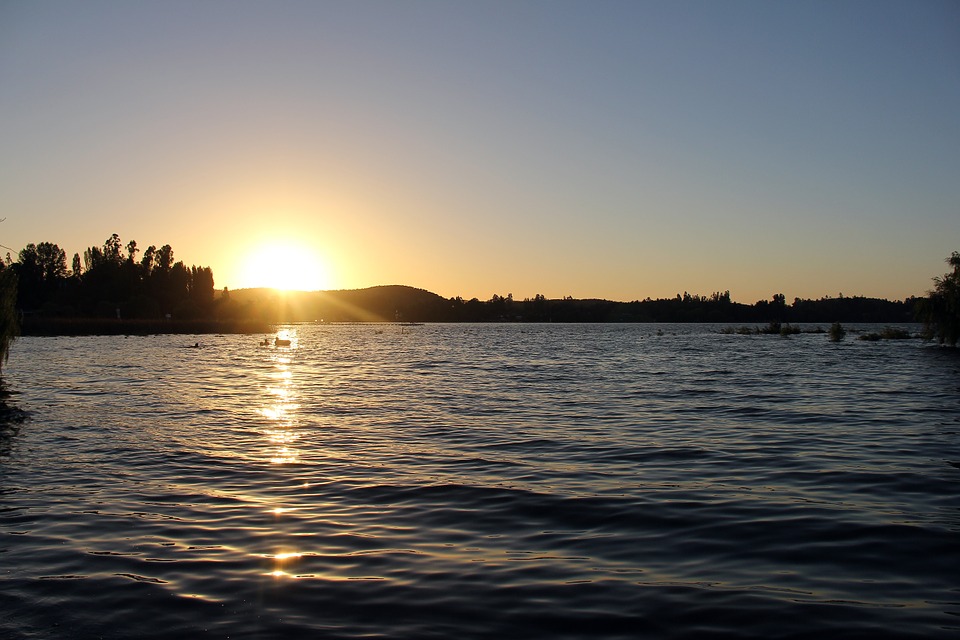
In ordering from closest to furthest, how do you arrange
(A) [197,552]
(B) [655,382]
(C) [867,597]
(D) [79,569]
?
(C) [867,597], (D) [79,569], (A) [197,552], (B) [655,382]

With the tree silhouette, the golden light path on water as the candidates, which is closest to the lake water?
the golden light path on water

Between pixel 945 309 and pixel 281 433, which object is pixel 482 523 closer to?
pixel 281 433

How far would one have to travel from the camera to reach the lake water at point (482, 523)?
782 centimetres

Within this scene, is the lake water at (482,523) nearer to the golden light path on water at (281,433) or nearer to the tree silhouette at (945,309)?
the golden light path on water at (281,433)

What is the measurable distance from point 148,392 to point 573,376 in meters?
23.5

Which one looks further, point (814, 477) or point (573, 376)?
point (573, 376)

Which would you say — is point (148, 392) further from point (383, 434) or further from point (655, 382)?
point (655, 382)

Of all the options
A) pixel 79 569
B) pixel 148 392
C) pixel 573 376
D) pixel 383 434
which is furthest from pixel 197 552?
pixel 573 376

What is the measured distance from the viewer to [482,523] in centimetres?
1169

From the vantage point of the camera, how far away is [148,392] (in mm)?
33938

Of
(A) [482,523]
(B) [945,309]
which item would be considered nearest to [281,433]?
(A) [482,523]

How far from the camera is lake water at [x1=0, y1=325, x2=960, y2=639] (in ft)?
25.7

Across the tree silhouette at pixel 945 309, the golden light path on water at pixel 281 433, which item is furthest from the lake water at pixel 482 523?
the tree silhouette at pixel 945 309

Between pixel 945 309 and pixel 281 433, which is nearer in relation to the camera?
pixel 281 433
